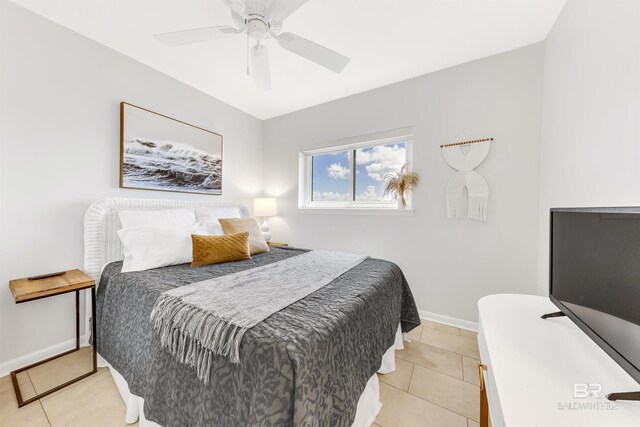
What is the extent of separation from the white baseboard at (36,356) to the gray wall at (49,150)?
0.7 inches

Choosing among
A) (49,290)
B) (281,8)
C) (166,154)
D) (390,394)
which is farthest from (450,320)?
(166,154)

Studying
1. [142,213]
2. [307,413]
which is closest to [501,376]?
[307,413]

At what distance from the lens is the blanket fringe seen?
2.99 feet

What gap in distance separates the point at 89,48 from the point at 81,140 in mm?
771

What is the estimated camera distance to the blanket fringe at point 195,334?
910mm

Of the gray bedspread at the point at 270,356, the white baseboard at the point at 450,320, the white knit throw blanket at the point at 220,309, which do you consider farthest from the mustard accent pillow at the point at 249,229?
the white baseboard at the point at 450,320

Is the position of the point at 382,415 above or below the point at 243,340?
below

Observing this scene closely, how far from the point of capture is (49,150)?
70.9 inches

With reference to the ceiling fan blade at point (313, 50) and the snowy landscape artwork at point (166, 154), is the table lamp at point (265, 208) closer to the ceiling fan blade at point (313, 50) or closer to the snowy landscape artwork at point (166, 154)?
the snowy landscape artwork at point (166, 154)

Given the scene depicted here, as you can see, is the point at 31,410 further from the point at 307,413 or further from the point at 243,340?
the point at 307,413

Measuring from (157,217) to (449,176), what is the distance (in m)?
2.78

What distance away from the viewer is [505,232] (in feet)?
7.08

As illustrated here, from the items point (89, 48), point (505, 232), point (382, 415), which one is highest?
point (89, 48)

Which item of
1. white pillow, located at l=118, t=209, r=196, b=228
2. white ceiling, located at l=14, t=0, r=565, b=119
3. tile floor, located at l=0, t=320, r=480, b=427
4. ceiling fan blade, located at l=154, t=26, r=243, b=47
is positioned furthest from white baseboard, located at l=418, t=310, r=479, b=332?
ceiling fan blade, located at l=154, t=26, r=243, b=47
